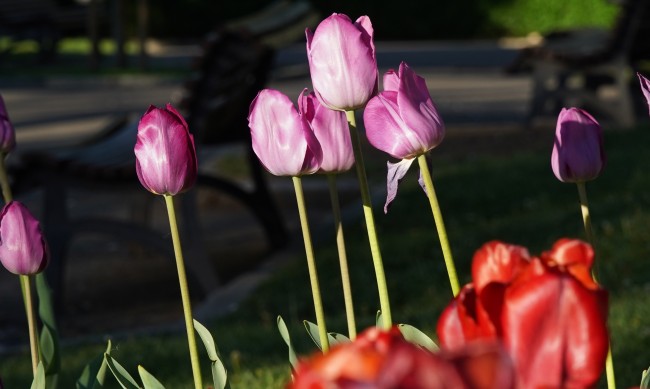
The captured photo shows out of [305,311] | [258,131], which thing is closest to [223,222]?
[305,311]

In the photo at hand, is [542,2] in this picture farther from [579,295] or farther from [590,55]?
[579,295]

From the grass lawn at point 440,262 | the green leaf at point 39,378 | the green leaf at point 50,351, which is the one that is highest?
the green leaf at point 39,378

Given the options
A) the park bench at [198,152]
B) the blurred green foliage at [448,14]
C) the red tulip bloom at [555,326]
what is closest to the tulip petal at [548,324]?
the red tulip bloom at [555,326]

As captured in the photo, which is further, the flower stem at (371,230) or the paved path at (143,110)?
the paved path at (143,110)

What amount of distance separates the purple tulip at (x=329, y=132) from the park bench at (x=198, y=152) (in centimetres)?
413

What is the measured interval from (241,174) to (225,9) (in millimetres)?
15666

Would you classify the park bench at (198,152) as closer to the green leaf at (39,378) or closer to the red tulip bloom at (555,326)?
the green leaf at (39,378)

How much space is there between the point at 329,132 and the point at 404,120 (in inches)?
5.6

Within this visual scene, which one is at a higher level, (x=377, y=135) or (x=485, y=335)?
(x=377, y=135)

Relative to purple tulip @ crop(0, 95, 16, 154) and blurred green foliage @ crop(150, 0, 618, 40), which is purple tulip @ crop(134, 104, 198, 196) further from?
blurred green foliage @ crop(150, 0, 618, 40)

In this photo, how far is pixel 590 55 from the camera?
34.5 feet

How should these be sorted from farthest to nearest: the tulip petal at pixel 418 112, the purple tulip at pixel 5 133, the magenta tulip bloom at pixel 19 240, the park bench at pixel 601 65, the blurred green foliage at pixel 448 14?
the blurred green foliage at pixel 448 14 < the park bench at pixel 601 65 < the purple tulip at pixel 5 133 < the magenta tulip bloom at pixel 19 240 < the tulip petal at pixel 418 112

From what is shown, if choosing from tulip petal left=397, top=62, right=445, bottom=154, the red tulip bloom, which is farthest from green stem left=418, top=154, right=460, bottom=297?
the red tulip bloom

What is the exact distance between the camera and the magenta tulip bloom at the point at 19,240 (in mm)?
1656
